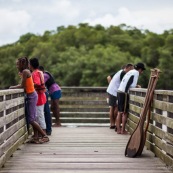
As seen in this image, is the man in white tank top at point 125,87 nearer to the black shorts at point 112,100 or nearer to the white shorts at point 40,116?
the black shorts at point 112,100

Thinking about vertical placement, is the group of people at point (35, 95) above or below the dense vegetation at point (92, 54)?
below

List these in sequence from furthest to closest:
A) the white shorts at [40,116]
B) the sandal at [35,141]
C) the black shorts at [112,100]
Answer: the black shorts at [112,100] < the white shorts at [40,116] < the sandal at [35,141]

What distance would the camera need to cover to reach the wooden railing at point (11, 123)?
24.1 ft

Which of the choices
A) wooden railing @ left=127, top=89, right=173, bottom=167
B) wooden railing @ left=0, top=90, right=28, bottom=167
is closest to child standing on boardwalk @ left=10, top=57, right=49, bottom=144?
wooden railing @ left=0, top=90, right=28, bottom=167

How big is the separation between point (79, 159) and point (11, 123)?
1287 mm

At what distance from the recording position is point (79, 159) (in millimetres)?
7984

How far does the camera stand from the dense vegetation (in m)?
94.2

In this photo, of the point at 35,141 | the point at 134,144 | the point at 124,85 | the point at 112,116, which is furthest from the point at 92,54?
the point at 134,144

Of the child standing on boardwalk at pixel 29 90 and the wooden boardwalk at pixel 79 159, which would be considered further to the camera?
the child standing on boardwalk at pixel 29 90

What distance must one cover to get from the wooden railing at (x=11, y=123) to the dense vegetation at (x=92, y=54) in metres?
73.4

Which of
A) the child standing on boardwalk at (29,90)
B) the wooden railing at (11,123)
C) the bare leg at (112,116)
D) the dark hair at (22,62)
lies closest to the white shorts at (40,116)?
the wooden railing at (11,123)

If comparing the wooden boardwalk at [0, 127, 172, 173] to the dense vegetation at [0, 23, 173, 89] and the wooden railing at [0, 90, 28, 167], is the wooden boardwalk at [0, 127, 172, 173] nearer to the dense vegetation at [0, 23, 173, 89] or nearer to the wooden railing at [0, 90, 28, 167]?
the wooden railing at [0, 90, 28, 167]

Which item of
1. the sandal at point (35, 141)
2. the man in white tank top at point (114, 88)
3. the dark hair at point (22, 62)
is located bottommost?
the sandal at point (35, 141)

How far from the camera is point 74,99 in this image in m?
16.7
